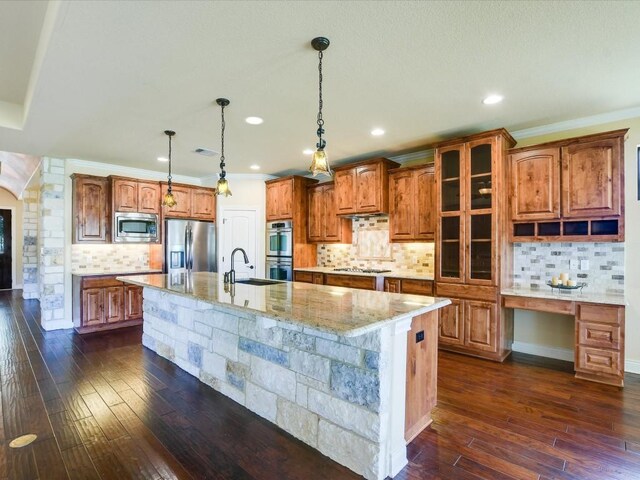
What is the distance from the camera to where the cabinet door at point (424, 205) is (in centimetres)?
448

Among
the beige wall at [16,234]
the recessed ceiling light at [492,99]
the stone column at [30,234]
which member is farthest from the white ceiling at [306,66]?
the beige wall at [16,234]

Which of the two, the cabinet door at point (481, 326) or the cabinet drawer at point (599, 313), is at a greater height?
the cabinet drawer at point (599, 313)

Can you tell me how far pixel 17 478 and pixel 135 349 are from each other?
2.37 m

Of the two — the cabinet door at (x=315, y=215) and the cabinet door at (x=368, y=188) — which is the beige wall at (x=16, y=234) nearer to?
the cabinet door at (x=315, y=215)

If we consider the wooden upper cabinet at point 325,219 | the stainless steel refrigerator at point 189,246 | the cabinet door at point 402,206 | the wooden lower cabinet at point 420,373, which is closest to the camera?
the wooden lower cabinet at point 420,373

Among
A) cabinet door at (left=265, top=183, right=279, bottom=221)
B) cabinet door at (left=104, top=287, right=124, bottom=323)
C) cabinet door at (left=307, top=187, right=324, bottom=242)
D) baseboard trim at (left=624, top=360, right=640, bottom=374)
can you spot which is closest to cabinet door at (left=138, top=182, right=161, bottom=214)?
cabinet door at (left=104, top=287, right=124, bottom=323)

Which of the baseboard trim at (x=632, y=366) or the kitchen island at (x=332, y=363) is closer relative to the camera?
the kitchen island at (x=332, y=363)

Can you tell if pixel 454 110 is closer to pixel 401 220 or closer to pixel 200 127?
pixel 401 220

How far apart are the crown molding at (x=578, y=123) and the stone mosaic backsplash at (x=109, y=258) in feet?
19.9

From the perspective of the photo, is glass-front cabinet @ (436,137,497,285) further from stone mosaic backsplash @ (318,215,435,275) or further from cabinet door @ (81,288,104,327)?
cabinet door @ (81,288,104,327)

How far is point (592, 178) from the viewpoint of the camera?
342 cm

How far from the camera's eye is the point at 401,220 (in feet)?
15.7

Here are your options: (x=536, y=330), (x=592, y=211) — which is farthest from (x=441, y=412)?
(x=592, y=211)

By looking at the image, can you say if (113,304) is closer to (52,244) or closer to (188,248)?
(52,244)
